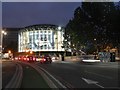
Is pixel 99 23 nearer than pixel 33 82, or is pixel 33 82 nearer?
pixel 33 82

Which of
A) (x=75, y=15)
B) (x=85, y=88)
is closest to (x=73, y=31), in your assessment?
→ (x=75, y=15)

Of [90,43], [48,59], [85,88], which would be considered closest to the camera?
[85,88]

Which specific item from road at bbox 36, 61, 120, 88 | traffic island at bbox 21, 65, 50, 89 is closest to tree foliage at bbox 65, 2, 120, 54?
road at bbox 36, 61, 120, 88

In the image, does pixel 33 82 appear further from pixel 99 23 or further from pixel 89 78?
pixel 99 23

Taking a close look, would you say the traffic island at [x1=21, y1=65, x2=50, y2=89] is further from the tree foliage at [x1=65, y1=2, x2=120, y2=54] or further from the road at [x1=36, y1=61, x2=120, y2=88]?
the tree foliage at [x1=65, y1=2, x2=120, y2=54]

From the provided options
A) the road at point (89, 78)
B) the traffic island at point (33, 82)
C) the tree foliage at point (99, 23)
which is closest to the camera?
the road at point (89, 78)

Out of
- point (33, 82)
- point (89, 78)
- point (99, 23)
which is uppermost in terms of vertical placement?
point (99, 23)

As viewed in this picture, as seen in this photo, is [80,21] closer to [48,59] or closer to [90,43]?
[90,43]

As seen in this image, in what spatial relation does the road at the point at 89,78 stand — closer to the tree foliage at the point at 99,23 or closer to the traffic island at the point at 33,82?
the traffic island at the point at 33,82

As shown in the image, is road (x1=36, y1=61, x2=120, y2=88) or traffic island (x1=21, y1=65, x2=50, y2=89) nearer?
road (x1=36, y1=61, x2=120, y2=88)

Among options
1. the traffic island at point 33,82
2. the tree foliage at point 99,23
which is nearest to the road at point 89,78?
the traffic island at point 33,82

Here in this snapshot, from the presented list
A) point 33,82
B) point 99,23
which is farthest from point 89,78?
point 99,23

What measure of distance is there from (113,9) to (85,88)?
67.7m

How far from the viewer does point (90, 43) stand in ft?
306
